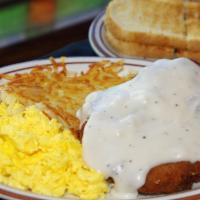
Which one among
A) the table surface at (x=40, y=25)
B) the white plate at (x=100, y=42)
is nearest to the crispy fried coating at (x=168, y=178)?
the white plate at (x=100, y=42)

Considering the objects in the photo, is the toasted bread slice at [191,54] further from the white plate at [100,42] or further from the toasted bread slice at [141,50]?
the white plate at [100,42]

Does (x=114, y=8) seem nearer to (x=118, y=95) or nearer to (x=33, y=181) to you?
(x=118, y=95)

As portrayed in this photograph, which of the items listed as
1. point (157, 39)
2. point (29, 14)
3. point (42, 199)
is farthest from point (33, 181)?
point (29, 14)

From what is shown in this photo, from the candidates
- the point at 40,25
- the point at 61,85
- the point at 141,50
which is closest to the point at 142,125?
the point at 61,85

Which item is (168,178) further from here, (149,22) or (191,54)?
(149,22)

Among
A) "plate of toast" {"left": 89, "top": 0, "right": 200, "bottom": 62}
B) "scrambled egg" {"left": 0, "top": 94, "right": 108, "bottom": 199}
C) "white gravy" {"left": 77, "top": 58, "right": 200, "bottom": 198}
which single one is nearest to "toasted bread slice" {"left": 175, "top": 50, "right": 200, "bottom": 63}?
"plate of toast" {"left": 89, "top": 0, "right": 200, "bottom": 62}
